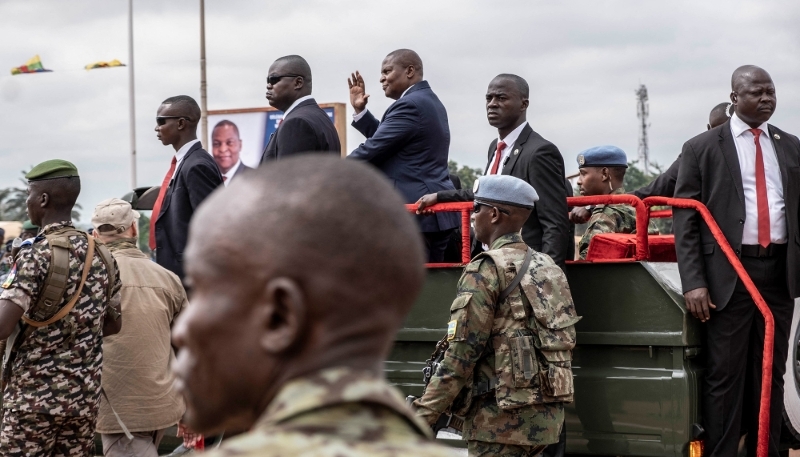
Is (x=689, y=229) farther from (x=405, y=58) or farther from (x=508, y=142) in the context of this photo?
(x=405, y=58)

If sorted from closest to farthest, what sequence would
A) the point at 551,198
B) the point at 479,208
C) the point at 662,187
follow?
the point at 479,208 < the point at 551,198 < the point at 662,187

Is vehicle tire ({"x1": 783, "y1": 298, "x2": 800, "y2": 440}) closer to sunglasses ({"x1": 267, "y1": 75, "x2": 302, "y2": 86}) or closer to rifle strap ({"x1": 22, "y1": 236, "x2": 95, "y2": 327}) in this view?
sunglasses ({"x1": 267, "y1": 75, "x2": 302, "y2": 86})

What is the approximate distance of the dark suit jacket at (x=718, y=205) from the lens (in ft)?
18.5

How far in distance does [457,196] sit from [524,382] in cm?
133

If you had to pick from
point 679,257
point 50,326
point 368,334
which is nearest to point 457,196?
point 679,257

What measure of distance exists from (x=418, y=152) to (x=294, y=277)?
5.02 m

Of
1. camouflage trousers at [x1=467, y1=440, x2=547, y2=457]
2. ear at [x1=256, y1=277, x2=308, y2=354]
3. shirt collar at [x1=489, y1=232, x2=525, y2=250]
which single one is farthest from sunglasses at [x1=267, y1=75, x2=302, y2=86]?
ear at [x1=256, y1=277, x2=308, y2=354]

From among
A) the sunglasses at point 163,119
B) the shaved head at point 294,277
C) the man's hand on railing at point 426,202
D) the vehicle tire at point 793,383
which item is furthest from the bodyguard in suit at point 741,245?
the shaved head at point 294,277

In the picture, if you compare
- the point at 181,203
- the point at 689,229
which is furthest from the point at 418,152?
the point at 689,229

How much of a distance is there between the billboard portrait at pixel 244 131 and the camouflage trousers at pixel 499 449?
11407 millimetres

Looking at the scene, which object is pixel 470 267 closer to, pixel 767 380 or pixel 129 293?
pixel 767 380

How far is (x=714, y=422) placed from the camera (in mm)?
5441

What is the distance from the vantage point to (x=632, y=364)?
5.41m

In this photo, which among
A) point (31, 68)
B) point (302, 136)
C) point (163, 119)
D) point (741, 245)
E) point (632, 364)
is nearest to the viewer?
point (632, 364)
